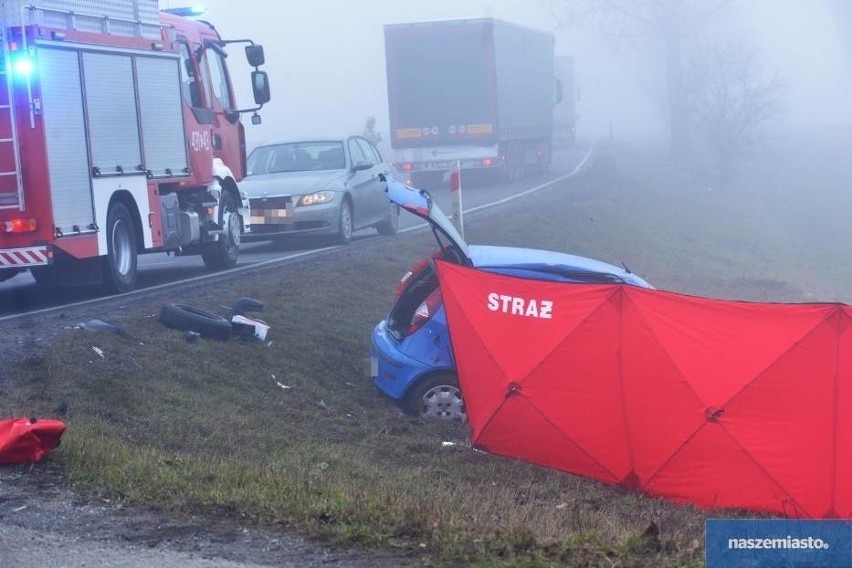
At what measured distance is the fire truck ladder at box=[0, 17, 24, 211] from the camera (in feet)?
37.3

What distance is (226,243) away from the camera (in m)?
15.9

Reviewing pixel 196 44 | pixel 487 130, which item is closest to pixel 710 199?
pixel 487 130

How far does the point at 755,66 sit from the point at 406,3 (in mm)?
51047

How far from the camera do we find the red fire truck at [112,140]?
11508 mm

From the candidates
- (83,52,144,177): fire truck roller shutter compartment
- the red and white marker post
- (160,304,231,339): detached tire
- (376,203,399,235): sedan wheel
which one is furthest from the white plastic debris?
(376,203,399,235): sedan wheel

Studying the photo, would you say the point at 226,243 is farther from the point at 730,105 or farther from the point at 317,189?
the point at 730,105

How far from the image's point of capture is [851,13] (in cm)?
8488

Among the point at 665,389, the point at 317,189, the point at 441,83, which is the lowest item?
the point at 665,389

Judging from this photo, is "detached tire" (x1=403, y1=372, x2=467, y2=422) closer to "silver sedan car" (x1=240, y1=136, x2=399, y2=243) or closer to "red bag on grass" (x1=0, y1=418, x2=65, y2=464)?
"red bag on grass" (x1=0, y1=418, x2=65, y2=464)

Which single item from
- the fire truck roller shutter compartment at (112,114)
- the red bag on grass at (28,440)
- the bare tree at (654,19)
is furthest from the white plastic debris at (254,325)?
the bare tree at (654,19)

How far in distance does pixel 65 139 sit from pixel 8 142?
665 mm

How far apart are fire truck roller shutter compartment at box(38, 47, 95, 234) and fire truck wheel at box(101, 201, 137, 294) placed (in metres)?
0.57

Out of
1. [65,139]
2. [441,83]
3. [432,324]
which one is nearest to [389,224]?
[65,139]

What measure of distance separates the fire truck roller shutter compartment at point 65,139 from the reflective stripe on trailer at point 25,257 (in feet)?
1.03
